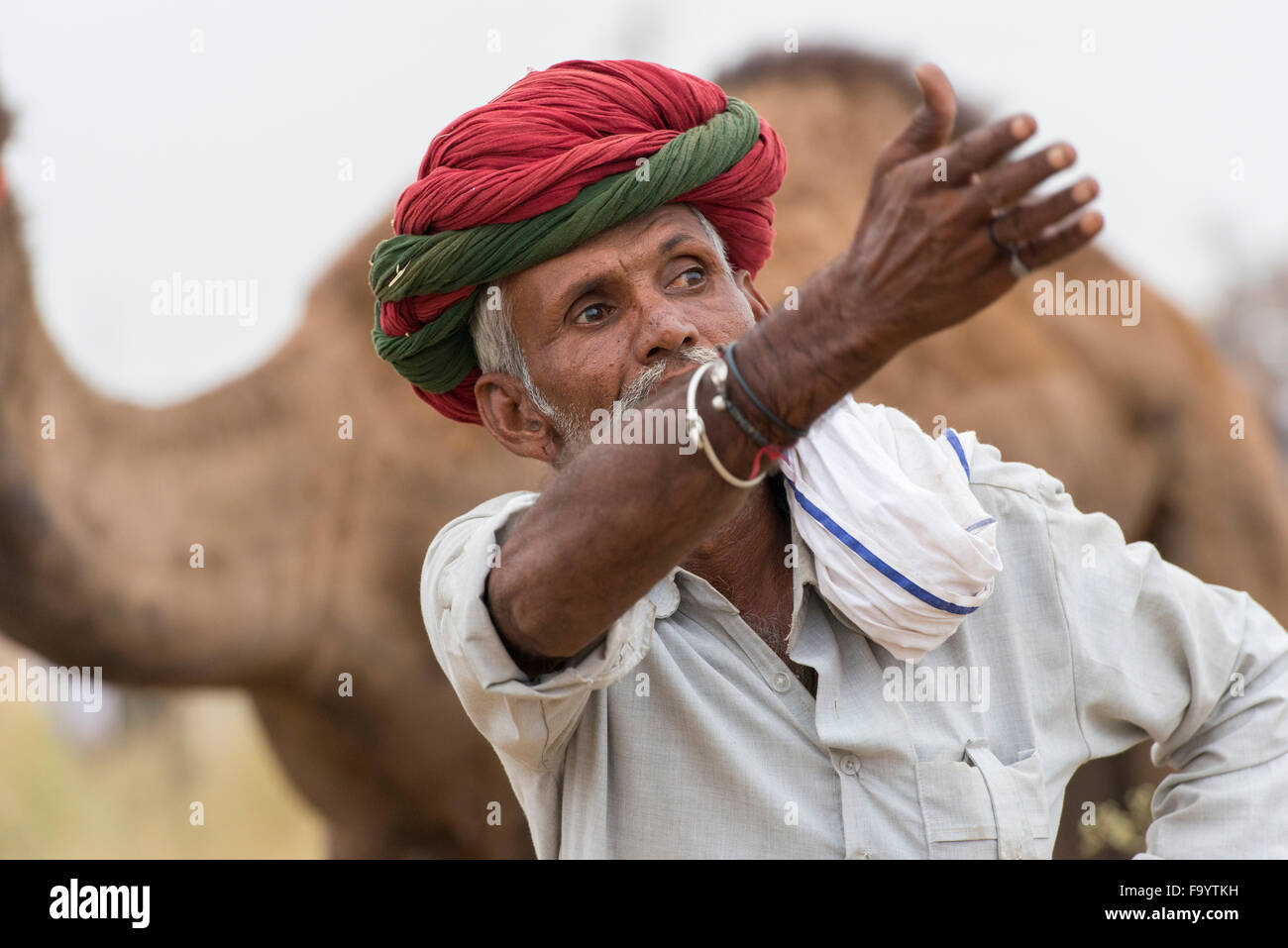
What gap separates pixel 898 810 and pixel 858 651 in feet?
0.68

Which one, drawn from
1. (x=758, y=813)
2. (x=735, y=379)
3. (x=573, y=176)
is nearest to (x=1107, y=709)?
(x=758, y=813)

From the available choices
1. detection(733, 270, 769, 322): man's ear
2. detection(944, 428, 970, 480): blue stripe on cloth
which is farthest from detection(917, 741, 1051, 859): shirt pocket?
detection(733, 270, 769, 322): man's ear

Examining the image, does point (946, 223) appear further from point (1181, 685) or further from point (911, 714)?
point (1181, 685)

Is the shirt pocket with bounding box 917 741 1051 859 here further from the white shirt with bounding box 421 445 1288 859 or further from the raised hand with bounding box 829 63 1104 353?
the raised hand with bounding box 829 63 1104 353

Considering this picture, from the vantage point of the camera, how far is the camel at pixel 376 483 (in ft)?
11.4

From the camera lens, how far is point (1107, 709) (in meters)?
2.00

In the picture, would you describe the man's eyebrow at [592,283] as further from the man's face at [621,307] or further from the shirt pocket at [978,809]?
the shirt pocket at [978,809]

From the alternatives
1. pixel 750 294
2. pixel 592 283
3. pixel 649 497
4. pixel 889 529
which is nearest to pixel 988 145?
pixel 649 497

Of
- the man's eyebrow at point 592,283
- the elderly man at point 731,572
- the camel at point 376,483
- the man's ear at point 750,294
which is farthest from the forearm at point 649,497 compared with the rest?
the camel at point 376,483

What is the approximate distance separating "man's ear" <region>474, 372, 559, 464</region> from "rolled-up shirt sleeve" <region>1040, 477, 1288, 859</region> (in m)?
0.70

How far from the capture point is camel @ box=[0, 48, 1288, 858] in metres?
3.47

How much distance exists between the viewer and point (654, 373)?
197 cm

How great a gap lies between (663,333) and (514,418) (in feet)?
1.16

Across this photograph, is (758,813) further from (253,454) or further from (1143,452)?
(1143,452)
